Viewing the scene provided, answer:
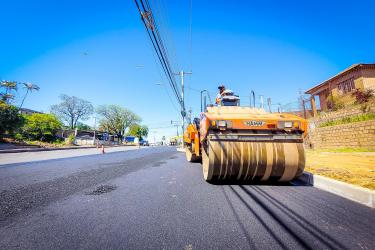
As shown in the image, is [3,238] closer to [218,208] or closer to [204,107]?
[218,208]

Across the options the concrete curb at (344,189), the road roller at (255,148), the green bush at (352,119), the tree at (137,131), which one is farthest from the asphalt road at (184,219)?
the tree at (137,131)

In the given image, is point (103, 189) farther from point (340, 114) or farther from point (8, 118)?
point (8, 118)

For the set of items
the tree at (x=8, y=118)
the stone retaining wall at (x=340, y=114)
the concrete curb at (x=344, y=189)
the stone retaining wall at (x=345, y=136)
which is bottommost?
the concrete curb at (x=344, y=189)

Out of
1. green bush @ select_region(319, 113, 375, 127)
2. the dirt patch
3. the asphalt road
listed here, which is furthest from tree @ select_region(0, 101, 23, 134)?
green bush @ select_region(319, 113, 375, 127)

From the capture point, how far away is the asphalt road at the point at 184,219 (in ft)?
5.79

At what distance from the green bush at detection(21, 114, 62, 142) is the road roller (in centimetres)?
3952

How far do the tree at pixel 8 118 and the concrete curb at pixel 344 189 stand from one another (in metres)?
34.0

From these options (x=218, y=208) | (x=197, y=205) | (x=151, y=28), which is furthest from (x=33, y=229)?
(x=151, y=28)

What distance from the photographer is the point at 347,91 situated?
60.8 ft

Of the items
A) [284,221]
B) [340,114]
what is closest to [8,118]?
[284,221]

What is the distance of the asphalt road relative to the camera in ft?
5.79

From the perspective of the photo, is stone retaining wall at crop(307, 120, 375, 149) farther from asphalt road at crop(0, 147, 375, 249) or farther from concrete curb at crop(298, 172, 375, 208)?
asphalt road at crop(0, 147, 375, 249)

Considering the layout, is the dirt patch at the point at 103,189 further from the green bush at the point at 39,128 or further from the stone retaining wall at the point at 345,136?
the green bush at the point at 39,128

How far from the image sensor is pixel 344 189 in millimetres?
3260
